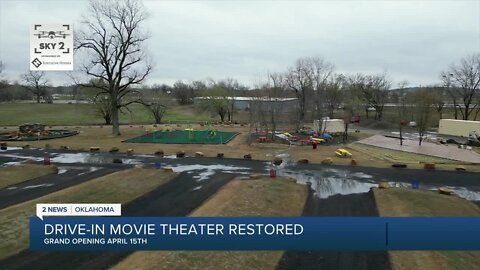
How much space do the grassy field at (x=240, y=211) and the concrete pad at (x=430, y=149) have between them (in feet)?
71.8

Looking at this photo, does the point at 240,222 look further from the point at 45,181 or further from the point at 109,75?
the point at 109,75

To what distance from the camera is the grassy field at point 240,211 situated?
13148 mm

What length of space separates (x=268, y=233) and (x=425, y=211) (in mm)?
13130

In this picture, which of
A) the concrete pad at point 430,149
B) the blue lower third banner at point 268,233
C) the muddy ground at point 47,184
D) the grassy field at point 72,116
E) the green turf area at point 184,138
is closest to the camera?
the blue lower third banner at point 268,233

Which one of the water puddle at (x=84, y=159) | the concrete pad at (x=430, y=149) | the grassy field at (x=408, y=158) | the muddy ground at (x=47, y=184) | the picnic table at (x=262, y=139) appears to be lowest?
the muddy ground at (x=47, y=184)

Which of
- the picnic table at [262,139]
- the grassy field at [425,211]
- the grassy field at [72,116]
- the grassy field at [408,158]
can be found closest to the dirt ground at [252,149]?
the grassy field at [408,158]

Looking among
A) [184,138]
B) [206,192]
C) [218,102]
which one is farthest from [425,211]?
[218,102]

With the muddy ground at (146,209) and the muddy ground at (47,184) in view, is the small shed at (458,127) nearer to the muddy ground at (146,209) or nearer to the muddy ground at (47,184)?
the muddy ground at (146,209)

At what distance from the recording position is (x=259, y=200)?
21.0 meters

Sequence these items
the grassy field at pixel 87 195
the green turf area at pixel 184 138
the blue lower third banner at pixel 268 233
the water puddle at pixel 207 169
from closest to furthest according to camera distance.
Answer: the blue lower third banner at pixel 268 233, the grassy field at pixel 87 195, the water puddle at pixel 207 169, the green turf area at pixel 184 138

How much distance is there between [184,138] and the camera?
1988 inches

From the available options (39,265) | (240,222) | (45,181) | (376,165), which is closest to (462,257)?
(240,222)

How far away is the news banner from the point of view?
11016 millimetres

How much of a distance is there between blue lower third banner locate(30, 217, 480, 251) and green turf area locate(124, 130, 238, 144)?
34.6m
